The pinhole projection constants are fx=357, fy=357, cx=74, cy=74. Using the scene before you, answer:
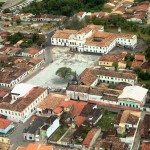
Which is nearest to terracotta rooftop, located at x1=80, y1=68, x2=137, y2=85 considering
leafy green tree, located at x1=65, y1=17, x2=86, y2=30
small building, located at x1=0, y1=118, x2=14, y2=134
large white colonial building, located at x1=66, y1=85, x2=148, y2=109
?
large white colonial building, located at x1=66, y1=85, x2=148, y2=109

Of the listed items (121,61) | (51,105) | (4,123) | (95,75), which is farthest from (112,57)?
(4,123)

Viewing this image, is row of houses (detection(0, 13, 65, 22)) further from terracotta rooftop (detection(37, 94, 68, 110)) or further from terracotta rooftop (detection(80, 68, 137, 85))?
terracotta rooftop (detection(37, 94, 68, 110))

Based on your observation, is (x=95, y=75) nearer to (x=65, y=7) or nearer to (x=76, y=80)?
(x=76, y=80)

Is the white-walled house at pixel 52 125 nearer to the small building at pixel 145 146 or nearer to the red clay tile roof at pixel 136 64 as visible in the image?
the small building at pixel 145 146

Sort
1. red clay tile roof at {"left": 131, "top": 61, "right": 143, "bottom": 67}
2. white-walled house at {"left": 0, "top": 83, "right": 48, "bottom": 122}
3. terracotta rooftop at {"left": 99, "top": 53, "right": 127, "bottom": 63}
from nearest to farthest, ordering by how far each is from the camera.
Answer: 1. white-walled house at {"left": 0, "top": 83, "right": 48, "bottom": 122}
2. red clay tile roof at {"left": 131, "top": 61, "right": 143, "bottom": 67}
3. terracotta rooftop at {"left": 99, "top": 53, "right": 127, "bottom": 63}

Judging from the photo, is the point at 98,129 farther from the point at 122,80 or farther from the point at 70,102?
the point at 122,80
